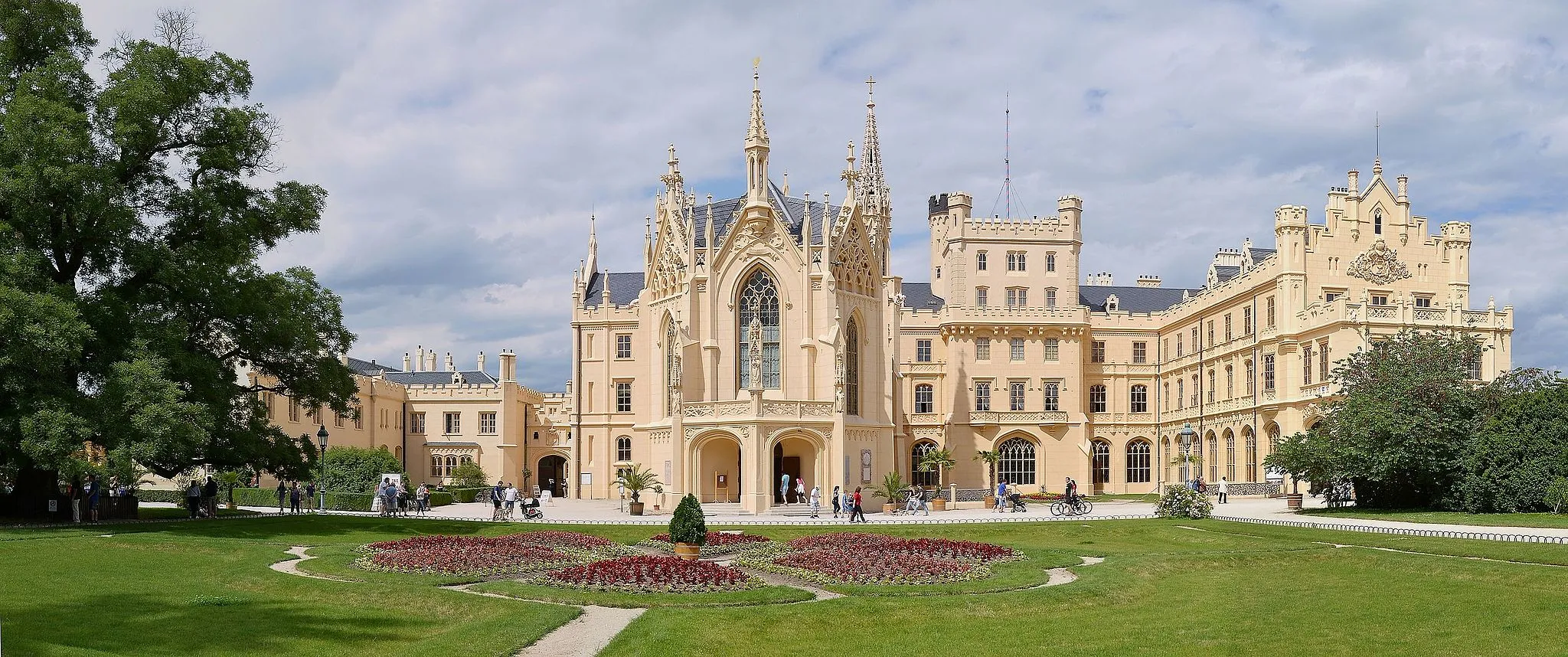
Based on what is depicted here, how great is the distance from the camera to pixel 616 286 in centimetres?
7825

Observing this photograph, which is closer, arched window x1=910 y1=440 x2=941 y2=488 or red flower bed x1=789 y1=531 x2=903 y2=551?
red flower bed x1=789 y1=531 x2=903 y2=551

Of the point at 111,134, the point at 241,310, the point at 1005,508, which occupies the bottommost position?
the point at 1005,508

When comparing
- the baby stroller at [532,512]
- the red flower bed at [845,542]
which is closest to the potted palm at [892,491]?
the baby stroller at [532,512]

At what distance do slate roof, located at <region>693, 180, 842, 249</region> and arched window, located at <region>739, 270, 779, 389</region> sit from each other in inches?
91.3

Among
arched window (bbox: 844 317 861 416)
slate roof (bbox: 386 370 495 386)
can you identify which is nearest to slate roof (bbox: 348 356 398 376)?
slate roof (bbox: 386 370 495 386)

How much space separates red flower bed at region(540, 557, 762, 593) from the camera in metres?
21.9

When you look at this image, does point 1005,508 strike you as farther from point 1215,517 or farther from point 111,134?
point 111,134

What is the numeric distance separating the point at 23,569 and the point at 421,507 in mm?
30341

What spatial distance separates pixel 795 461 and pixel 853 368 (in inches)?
192

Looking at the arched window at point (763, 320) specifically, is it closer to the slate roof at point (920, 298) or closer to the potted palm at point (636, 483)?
the potted palm at point (636, 483)

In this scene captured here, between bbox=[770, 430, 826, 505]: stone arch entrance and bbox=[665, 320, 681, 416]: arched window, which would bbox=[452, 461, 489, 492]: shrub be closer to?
bbox=[665, 320, 681, 416]: arched window

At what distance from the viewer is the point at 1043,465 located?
7669 cm

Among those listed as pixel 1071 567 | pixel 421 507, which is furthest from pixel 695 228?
pixel 1071 567

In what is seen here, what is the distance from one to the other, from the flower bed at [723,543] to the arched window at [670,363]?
19560 millimetres
